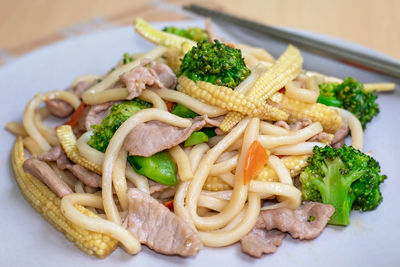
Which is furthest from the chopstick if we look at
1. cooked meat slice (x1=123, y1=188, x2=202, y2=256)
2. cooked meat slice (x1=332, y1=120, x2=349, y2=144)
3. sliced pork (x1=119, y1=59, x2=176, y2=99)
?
cooked meat slice (x1=123, y1=188, x2=202, y2=256)

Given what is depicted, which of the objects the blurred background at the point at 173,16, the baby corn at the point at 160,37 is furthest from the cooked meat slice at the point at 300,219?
the blurred background at the point at 173,16

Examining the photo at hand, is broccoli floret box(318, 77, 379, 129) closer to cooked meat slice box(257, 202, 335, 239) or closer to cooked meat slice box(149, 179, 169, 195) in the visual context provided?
cooked meat slice box(257, 202, 335, 239)

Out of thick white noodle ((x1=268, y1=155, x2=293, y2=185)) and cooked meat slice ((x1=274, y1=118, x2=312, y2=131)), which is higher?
cooked meat slice ((x1=274, y1=118, x2=312, y2=131))

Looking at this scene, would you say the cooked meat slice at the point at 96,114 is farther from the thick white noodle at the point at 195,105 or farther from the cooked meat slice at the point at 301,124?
the cooked meat slice at the point at 301,124

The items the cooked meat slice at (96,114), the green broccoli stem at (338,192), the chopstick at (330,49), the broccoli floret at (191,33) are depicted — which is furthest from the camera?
the broccoli floret at (191,33)

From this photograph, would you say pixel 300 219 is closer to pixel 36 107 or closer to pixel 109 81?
pixel 109 81

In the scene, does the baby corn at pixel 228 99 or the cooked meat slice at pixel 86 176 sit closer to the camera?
the baby corn at pixel 228 99
